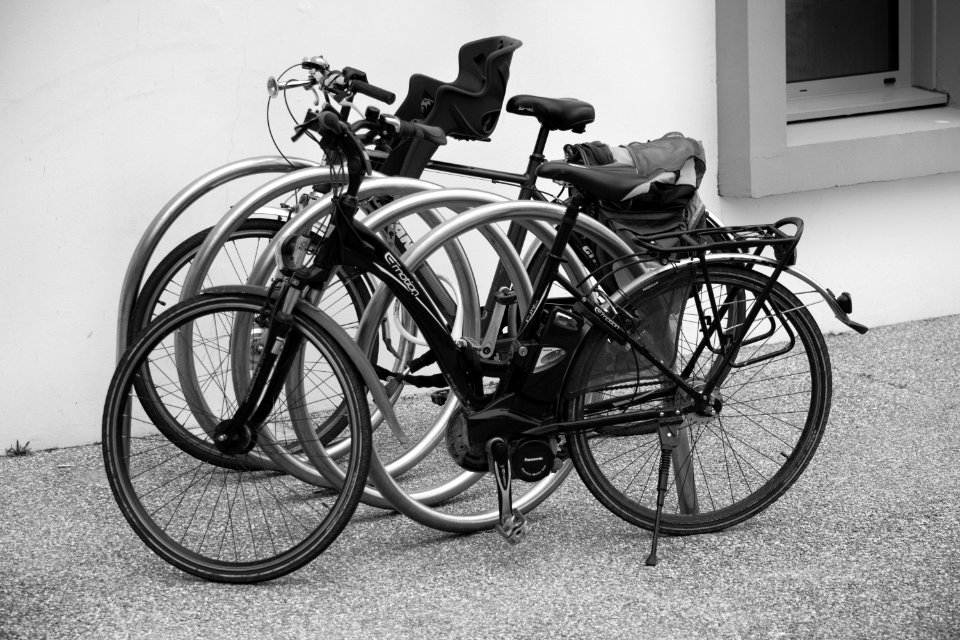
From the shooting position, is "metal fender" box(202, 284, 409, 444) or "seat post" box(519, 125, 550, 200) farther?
"seat post" box(519, 125, 550, 200)

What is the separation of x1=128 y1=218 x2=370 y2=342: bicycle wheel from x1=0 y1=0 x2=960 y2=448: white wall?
0.19 meters

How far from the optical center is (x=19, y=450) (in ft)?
14.3

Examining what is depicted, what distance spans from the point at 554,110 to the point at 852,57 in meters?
2.55

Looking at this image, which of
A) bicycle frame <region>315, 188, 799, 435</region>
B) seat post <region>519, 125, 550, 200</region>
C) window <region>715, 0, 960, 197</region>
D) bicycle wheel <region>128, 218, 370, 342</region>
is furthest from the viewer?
window <region>715, 0, 960, 197</region>

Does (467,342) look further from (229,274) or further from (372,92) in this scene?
(229,274)

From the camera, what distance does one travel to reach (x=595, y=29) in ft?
16.1

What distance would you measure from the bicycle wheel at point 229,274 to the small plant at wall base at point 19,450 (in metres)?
0.72

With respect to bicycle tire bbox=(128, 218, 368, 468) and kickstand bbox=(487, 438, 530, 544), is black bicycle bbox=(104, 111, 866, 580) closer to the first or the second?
kickstand bbox=(487, 438, 530, 544)

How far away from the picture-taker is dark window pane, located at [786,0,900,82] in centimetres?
565

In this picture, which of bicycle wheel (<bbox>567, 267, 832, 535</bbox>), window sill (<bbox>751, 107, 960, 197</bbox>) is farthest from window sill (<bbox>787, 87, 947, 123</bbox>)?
bicycle wheel (<bbox>567, 267, 832, 535</bbox>)

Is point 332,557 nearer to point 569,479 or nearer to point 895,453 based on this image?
point 569,479

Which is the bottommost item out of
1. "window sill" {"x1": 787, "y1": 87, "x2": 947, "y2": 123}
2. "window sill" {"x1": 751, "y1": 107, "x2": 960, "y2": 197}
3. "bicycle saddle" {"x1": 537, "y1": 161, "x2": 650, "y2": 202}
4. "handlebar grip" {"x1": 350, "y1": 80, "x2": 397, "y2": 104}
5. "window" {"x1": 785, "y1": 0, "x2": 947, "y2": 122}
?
"window sill" {"x1": 751, "y1": 107, "x2": 960, "y2": 197}

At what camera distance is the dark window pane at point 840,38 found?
18.5ft

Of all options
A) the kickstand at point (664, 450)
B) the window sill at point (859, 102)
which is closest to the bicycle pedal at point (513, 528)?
the kickstand at point (664, 450)
